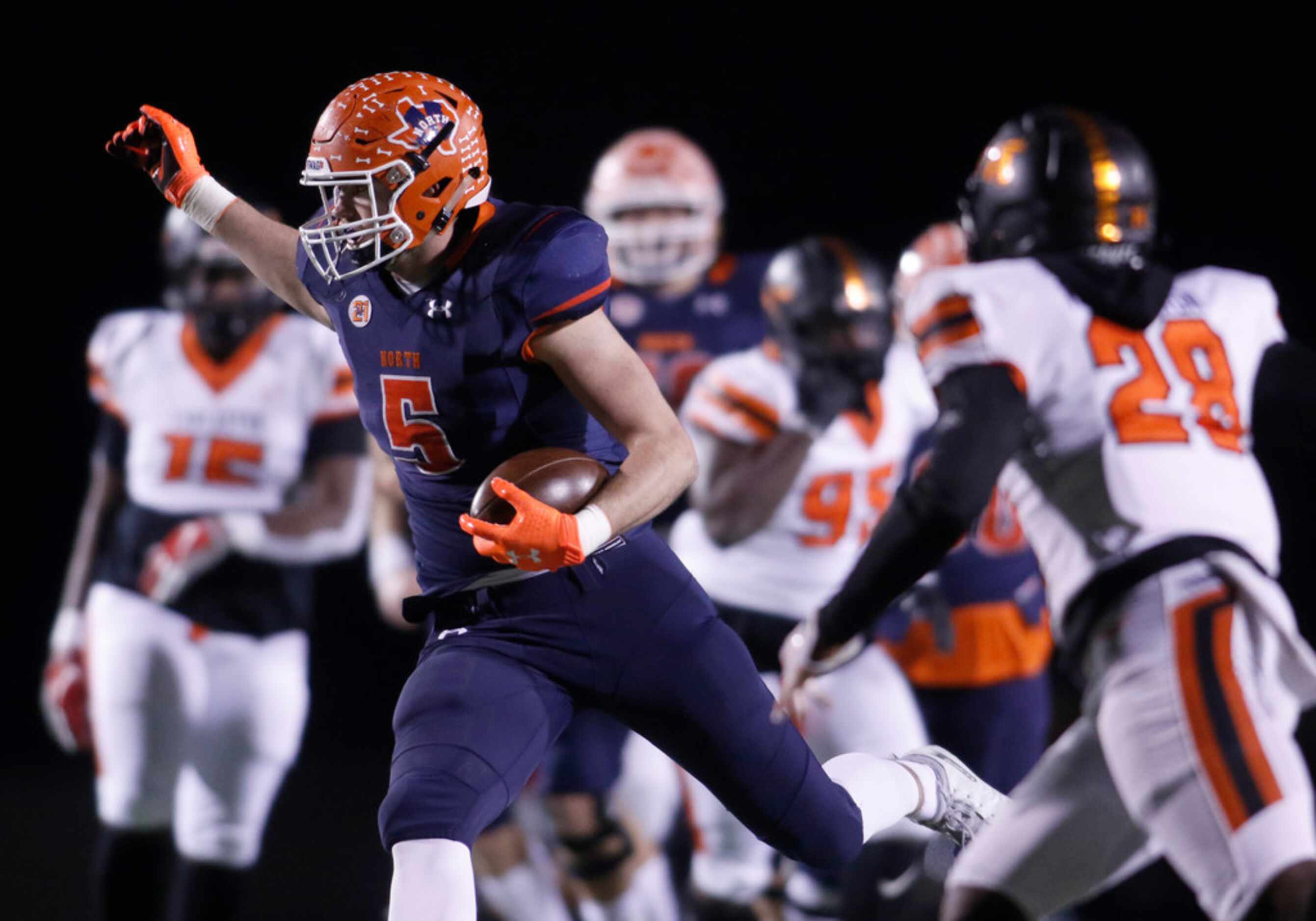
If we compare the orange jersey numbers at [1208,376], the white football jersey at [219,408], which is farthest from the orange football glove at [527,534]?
the white football jersey at [219,408]

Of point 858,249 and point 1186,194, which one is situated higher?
point 858,249

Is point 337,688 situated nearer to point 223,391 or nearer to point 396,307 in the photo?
point 223,391

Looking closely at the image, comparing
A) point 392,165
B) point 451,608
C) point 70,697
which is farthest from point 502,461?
point 70,697

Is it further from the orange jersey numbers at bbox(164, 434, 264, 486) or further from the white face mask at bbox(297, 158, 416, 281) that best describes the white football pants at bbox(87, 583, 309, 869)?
the white face mask at bbox(297, 158, 416, 281)

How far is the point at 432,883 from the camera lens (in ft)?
7.09

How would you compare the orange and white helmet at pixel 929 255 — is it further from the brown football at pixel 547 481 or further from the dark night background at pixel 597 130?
the brown football at pixel 547 481

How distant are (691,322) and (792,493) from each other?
3.51ft

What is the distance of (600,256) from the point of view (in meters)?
2.41

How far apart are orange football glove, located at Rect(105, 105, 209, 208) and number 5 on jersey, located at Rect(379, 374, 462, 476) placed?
0.71 meters

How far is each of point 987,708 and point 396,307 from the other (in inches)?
90.1

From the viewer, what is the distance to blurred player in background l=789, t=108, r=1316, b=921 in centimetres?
217

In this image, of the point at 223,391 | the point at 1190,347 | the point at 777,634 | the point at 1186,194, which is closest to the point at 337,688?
the point at 223,391

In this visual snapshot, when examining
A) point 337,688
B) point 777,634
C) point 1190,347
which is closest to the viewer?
point 1190,347

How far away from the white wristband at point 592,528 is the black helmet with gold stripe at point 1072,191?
0.85 m
